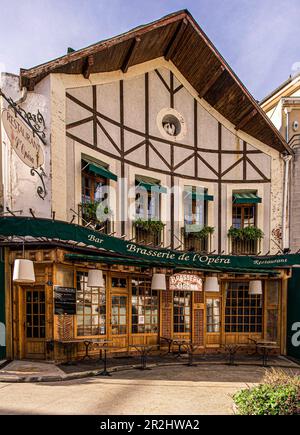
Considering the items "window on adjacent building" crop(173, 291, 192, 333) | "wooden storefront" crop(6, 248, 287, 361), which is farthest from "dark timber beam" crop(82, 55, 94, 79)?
"window on adjacent building" crop(173, 291, 192, 333)

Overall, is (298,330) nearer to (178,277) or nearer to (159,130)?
(178,277)

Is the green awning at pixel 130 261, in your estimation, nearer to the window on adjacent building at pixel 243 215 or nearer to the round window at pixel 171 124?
the window on adjacent building at pixel 243 215

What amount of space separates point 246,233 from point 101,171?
20.8ft

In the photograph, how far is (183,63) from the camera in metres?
13.5

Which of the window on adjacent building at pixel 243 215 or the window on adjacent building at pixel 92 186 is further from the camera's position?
the window on adjacent building at pixel 243 215

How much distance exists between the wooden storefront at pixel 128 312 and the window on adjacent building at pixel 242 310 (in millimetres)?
37

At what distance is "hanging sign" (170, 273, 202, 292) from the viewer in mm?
12375

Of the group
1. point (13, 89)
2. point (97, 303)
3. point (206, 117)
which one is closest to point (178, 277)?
point (97, 303)

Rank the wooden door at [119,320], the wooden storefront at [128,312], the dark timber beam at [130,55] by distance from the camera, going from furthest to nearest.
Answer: the wooden door at [119,320] → the dark timber beam at [130,55] → the wooden storefront at [128,312]

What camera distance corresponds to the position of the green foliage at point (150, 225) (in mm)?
12109

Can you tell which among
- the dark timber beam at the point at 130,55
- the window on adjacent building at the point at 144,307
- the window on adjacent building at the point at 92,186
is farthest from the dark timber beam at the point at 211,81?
the window on adjacent building at the point at 144,307

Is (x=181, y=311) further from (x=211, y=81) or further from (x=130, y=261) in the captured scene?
(x=211, y=81)

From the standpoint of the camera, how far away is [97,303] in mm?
11070
